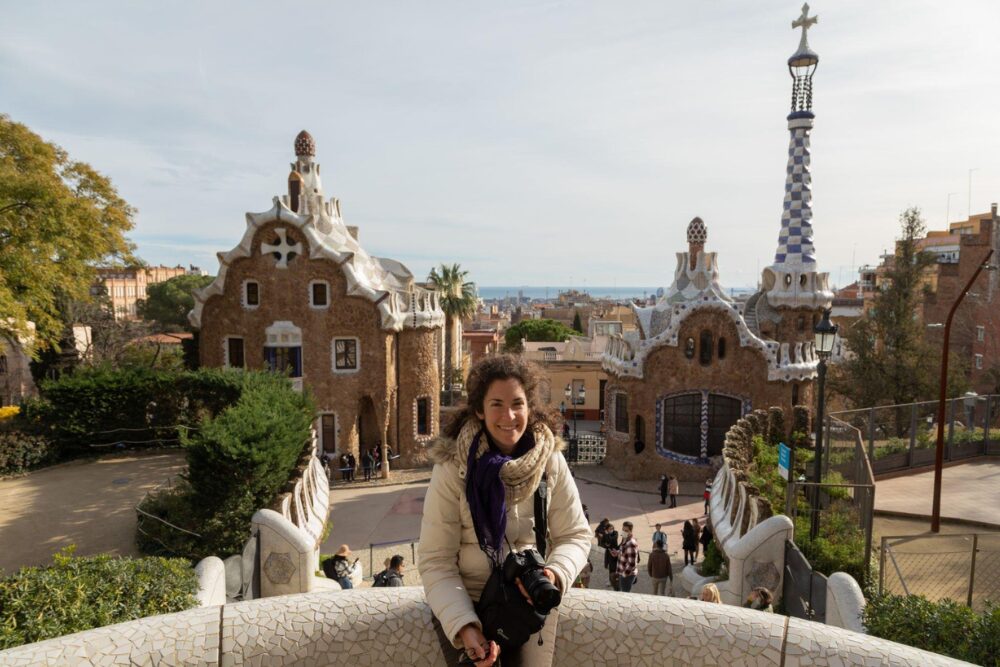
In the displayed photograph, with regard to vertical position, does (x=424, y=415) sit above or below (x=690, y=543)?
above

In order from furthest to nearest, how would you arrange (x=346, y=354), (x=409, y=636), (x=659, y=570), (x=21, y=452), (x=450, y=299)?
(x=450, y=299)
(x=346, y=354)
(x=21, y=452)
(x=659, y=570)
(x=409, y=636)

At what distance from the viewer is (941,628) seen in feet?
14.5

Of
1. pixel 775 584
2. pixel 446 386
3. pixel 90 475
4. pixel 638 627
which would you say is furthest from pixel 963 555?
pixel 446 386

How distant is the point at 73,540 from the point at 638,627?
11.7m

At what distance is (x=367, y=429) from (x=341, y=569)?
1427 cm

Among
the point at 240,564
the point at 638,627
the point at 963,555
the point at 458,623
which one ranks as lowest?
the point at 240,564

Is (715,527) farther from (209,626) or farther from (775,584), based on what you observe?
(209,626)

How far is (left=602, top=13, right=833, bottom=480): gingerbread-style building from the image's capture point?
2200cm

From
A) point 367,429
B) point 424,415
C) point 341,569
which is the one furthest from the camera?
point 424,415

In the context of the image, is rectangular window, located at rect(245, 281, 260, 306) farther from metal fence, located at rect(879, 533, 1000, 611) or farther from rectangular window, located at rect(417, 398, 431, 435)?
metal fence, located at rect(879, 533, 1000, 611)

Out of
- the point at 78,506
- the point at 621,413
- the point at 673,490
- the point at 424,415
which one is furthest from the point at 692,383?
the point at 78,506

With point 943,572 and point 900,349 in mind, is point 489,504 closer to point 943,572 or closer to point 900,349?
point 943,572

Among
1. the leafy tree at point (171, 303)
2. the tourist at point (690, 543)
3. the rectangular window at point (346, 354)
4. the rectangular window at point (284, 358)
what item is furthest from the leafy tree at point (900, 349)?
the leafy tree at point (171, 303)

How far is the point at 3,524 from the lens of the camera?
12359 mm
